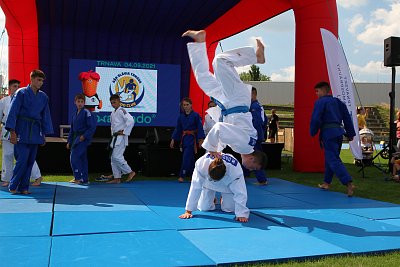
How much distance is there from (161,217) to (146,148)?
386 centimetres

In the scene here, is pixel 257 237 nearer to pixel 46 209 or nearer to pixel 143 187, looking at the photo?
pixel 46 209

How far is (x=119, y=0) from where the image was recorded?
31.1ft

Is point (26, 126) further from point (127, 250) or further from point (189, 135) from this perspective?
point (127, 250)

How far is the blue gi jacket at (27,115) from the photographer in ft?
17.0

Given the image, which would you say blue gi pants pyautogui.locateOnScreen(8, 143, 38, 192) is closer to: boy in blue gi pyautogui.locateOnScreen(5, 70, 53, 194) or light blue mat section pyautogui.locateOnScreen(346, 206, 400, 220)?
boy in blue gi pyautogui.locateOnScreen(5, 70, 53, 194)

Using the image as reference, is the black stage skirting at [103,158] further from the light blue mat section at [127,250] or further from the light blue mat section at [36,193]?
the light blue mat section at [127,250]

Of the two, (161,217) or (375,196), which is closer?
(161,217)

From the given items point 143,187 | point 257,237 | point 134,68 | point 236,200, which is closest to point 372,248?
point 257,237

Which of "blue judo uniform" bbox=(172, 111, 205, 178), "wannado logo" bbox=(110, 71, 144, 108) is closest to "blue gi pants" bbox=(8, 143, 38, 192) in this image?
"blue judo uniform" bbox=(172, 111, 205, 178)

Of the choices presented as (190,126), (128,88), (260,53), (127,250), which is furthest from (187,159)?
(128,88)

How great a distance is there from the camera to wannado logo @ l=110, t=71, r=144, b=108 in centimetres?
1108

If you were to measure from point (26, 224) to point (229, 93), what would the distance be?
7.45 feet

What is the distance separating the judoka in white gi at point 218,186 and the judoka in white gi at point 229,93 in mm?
167

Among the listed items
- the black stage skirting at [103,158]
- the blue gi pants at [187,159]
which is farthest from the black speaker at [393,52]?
the black stage skirting at [103,158]
